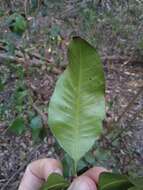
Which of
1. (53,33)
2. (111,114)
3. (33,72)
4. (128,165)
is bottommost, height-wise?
(128,165)

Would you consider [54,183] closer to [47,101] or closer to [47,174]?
[47,174]

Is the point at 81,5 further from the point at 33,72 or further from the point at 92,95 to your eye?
the point at 92,95

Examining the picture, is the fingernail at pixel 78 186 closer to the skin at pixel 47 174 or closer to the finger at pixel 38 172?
the skin at pixel 47 174

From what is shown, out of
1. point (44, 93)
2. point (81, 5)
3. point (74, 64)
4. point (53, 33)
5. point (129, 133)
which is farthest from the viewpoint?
point (81, 5)

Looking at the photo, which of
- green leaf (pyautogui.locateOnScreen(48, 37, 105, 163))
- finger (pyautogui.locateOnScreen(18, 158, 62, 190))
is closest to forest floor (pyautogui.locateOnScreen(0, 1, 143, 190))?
finger (pyautogui.locateOnScreen(18, 158, 62, 190))

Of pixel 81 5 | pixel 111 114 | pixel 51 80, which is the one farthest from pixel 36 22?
pixel 111 114

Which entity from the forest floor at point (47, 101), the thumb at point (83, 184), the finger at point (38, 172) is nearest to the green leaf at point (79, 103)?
the thumb at point (83, 184)

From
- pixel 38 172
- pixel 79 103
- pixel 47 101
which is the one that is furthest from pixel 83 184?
pixel 47 101

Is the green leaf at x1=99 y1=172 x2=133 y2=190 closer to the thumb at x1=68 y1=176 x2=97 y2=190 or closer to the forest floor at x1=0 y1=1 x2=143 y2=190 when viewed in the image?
the thumb at x1=68 y1=176 x2=97 y2=190
